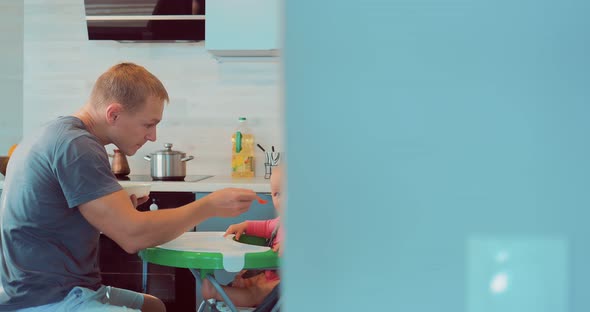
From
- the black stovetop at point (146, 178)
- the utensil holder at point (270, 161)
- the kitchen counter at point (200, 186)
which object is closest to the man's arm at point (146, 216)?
the kitchen counter at point (200, 186)

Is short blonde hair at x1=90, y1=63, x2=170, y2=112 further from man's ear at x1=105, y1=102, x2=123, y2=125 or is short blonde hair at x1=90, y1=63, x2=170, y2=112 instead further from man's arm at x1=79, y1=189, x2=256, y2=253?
man's arm at x1=79, y1=189, x2=256, y2=253

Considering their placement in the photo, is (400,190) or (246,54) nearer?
(400,190)

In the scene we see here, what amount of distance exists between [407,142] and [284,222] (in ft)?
0.42

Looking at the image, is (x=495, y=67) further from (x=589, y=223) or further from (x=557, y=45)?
(x=589, y=223)

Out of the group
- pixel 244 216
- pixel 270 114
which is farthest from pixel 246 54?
pixel 244 216

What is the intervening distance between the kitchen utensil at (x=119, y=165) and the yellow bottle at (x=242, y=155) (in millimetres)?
567

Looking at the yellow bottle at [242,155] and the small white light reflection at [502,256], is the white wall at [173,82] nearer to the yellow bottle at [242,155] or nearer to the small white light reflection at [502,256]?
the yellow bottle at [242,155]

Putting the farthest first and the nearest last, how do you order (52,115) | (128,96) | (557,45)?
1. (52,115)
2. (128,96)
3. (557,45)

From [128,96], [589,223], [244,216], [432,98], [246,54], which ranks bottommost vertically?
[244,216]

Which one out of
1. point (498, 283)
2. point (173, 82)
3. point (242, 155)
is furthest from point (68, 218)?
point (173, 82)

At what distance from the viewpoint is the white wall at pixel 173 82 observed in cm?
370

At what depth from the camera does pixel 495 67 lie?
1.90 ft

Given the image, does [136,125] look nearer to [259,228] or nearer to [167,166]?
[259,228]

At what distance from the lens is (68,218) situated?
1.82m
